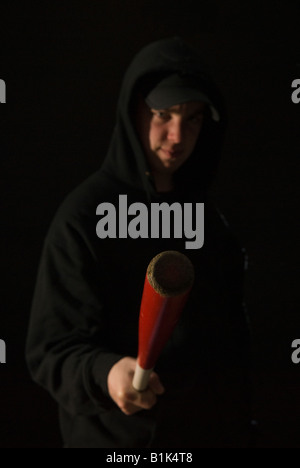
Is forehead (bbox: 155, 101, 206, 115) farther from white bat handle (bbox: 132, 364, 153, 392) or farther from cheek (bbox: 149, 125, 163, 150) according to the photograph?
white bat handle (bbox: 132, 364, 153, 392)

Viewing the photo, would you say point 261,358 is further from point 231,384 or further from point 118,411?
point 118,411

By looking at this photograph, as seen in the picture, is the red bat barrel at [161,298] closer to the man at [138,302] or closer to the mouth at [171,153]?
the man at [138,302]

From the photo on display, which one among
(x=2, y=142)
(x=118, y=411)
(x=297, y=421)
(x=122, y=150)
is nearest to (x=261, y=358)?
(x=297, y=421)

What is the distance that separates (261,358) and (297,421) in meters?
0.15

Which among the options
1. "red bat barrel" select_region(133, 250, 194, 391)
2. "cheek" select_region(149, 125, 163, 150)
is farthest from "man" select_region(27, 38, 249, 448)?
"red bat barrel" select_region(133, 250, 194, 391)

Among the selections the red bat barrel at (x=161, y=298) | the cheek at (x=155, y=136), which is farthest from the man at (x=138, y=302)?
the red bat barrel at (x=161, y=298)

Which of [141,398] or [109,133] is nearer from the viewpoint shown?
[141,398]

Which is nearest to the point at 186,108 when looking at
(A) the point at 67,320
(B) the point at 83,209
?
(B) the point at 83,209

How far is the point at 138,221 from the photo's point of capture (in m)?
0.85

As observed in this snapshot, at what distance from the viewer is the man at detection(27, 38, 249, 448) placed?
2.57 feet

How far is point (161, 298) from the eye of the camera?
0.56 meters

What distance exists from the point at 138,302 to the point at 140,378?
0.57ft

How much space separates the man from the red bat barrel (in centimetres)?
13

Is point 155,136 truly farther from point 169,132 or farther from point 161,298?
point 161,298
